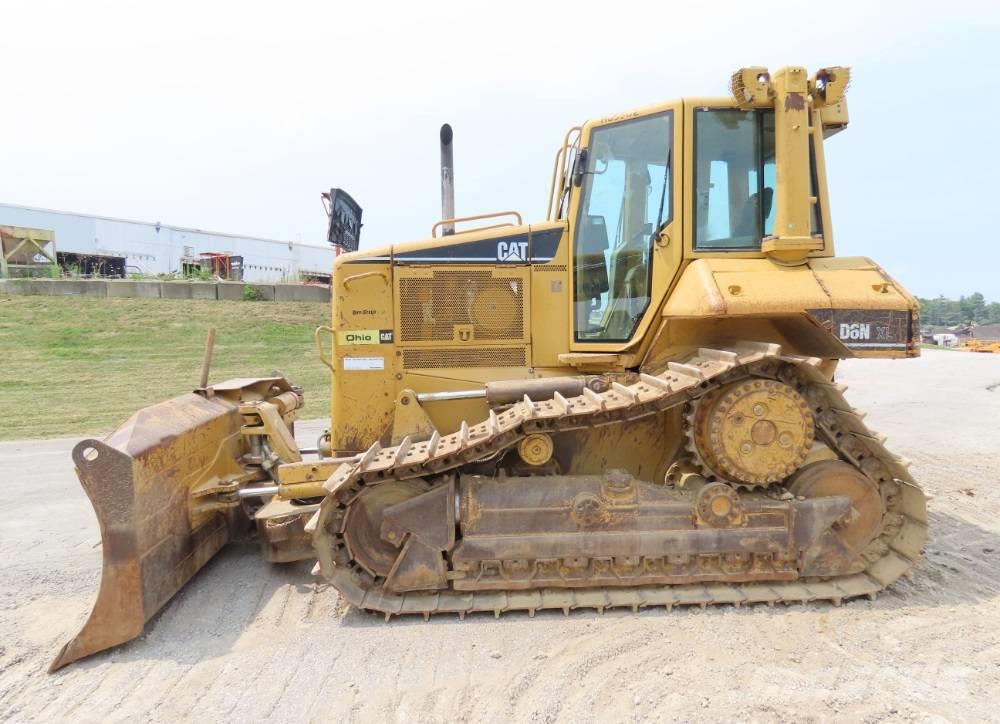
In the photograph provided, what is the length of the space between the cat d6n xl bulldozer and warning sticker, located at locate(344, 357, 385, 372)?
26 mm

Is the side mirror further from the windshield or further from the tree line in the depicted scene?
the tree line

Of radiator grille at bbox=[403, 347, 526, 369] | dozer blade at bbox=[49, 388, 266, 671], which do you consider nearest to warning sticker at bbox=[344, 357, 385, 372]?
radiator grille at bbox=[403, 347, 526, 369]

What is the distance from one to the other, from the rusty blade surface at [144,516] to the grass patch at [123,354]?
692 cm

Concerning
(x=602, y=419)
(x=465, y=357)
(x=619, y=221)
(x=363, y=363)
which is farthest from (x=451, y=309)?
(x=602, y=419)

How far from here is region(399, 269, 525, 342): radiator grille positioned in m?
4.50

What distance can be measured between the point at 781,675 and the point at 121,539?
338 centimetres

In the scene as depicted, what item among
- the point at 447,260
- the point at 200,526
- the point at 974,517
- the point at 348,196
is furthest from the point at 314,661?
the point at 348,196

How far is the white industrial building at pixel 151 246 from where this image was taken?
3067 centimetres

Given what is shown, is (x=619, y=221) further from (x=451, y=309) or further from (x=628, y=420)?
(x=628, y=420)

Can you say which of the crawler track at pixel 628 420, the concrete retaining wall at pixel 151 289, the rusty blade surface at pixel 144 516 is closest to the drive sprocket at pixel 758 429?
the crawler track at pixel 628 420

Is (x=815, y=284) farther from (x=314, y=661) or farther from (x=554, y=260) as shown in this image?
(x=314, y=661)

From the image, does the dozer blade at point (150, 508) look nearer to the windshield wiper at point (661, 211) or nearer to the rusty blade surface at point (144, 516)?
the rusty blade surface at point (144, 516)

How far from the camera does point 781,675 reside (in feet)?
9.56

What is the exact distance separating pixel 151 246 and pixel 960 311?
345 ft
